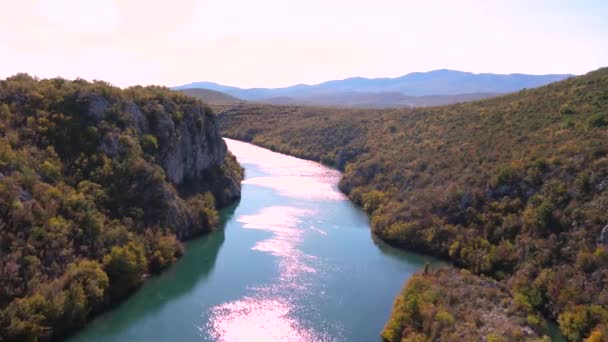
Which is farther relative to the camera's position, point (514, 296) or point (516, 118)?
point (516, 118)

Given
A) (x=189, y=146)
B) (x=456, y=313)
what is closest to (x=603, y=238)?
(x=456, y=313)

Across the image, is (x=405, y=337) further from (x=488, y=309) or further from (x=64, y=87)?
(x=64, y=87)

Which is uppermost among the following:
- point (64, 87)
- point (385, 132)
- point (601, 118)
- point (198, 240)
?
point (64, 87)

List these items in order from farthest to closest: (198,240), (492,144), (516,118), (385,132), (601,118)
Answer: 1. (385,132)
2. (516,118)
3. (492,144)
4. (198,240)
5. (601,118)

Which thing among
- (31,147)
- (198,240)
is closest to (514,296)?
(198,240)

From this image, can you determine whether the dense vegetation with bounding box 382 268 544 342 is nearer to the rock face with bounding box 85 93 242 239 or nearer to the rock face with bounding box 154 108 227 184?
the rock face with bounding box 85 93 242 239

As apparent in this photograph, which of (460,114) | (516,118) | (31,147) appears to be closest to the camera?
(31,147)
